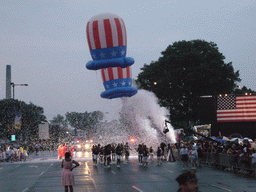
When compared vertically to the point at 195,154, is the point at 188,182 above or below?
below

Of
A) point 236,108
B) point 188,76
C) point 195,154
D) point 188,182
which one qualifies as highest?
point 188,76

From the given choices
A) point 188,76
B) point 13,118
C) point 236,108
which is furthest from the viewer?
point 13,118

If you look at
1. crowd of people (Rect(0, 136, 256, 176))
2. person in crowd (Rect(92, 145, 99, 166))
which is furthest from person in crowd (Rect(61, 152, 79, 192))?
person in crowd (Rect(92, 145, 99, 166))

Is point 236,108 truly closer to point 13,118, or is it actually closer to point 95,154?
point 95,154

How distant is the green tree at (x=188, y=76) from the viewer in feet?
174

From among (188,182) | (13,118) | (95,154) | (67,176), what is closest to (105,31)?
(95,154)

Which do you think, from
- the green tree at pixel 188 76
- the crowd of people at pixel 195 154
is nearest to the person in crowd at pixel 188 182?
the crowd of people at pixel 195 154

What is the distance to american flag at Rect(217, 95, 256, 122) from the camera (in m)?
40.0

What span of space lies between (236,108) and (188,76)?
13065mm

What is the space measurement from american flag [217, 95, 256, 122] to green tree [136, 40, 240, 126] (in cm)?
1175

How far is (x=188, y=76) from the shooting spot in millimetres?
52719

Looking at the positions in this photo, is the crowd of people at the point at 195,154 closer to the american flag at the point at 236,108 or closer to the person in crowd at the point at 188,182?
the american flag at the point at 236,108

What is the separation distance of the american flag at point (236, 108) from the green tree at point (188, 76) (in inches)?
463

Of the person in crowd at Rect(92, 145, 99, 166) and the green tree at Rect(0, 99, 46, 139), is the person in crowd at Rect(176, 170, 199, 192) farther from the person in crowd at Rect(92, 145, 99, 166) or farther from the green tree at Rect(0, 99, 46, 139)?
the green tree at Rect(0, 99, 46, 139)
